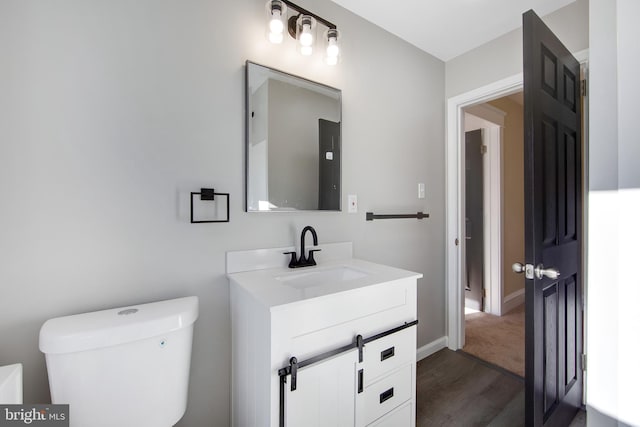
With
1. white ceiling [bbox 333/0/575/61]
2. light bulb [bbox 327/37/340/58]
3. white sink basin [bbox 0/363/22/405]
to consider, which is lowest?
white sink basin [bbox 0/363/22/405]

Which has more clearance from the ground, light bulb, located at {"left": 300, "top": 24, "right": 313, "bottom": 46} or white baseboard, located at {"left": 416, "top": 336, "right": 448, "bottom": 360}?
light bulb, located at {"left": 300, "top": 24, "right": 313, "bottom": 46}

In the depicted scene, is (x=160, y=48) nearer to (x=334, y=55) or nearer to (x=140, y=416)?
(x=334, y=55)

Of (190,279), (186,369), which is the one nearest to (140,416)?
(186,369)

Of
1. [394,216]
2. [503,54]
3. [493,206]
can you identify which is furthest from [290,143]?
[493,206]

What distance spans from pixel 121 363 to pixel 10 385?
0.25 meters

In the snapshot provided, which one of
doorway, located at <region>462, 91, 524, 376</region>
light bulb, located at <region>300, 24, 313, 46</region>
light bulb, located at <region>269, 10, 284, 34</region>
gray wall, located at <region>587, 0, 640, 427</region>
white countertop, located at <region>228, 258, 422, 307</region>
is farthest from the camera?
doorway, located at <region>462, 91, 524, 376</region>

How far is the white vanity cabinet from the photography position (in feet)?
3.10

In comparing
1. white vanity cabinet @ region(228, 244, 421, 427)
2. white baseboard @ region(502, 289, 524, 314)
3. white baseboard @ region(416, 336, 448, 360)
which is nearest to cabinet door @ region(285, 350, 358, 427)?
white vanity cabinet @ region(228, 244, 421, 427)

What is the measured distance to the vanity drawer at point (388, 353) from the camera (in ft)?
3.78

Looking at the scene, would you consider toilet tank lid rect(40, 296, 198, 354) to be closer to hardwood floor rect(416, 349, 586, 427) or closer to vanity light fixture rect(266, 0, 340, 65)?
vanity light fixture rect(266, 0, 340, 65)

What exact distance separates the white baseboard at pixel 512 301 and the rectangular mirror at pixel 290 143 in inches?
101

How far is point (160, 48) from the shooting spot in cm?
116

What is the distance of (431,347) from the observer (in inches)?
86.6

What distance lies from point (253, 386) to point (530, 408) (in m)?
1.18
